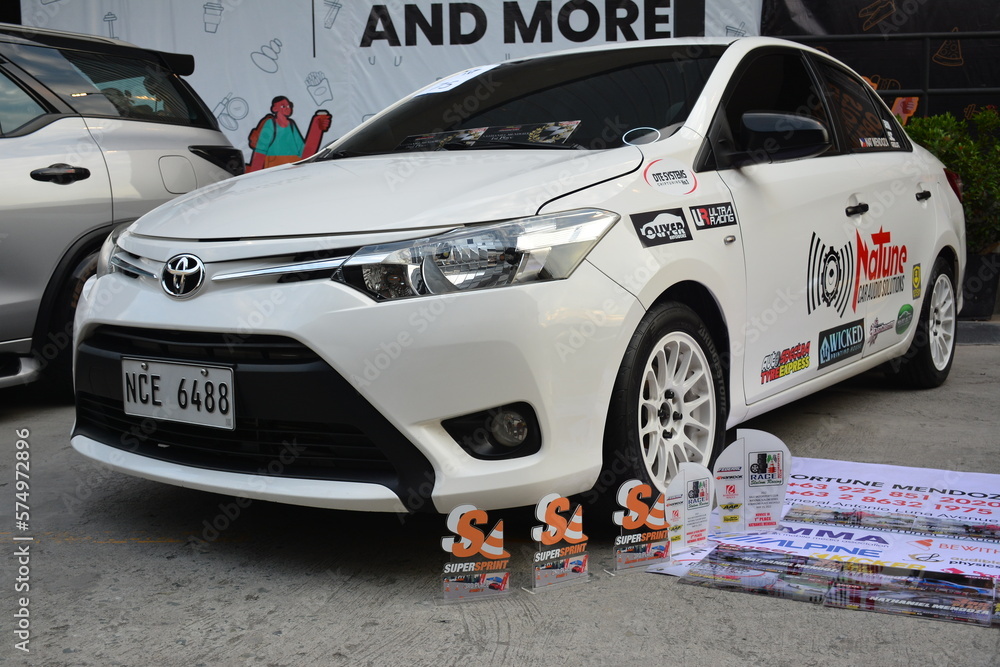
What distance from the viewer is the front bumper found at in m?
2.22

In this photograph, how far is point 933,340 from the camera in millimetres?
4594

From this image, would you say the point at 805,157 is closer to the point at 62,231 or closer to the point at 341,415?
the point at 341,415

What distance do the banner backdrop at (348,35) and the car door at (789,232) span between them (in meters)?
4.32

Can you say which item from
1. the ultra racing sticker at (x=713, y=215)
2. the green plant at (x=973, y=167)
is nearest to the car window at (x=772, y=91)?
the ultra racing sticker at (x=713, y=215)

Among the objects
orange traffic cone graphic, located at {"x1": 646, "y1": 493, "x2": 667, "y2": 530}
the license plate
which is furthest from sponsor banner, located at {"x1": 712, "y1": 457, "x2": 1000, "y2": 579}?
the license plate

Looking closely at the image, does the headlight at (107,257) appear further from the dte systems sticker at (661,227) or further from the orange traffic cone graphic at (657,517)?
the orange traffic cone graphic at (657,517)

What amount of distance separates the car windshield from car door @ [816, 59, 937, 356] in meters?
0.86

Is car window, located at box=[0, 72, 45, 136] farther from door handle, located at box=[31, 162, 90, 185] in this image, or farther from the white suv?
door handle, located at box=[31, 162, 90, 185]

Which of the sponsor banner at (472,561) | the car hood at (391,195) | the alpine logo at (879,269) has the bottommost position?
the sponsor banner at (472,561)

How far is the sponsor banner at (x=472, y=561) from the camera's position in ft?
7.50

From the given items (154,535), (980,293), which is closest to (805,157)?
(154,535)

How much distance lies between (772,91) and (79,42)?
3076 millimetres

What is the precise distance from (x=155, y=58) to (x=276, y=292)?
10.3 ft

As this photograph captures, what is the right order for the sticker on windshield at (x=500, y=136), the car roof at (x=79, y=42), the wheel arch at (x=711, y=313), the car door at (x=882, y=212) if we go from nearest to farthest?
the wheel arch at (x=711, y=313) < the sticker on windshield at (x=500, y=136) < the car door at (x=882, y=212) < the car roof at (x=79, y=42)
